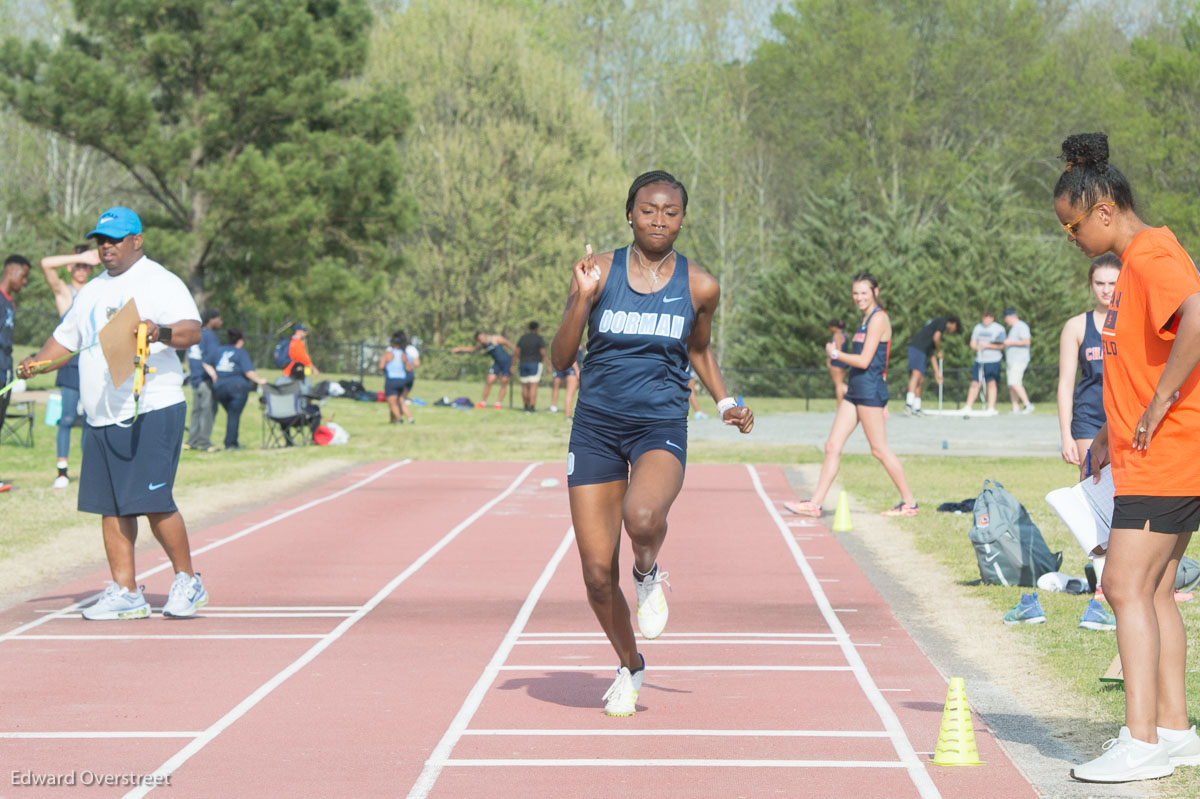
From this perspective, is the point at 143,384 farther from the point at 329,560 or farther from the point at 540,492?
the point at 540,492

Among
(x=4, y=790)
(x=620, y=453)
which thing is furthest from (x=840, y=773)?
(x=4, y=790)

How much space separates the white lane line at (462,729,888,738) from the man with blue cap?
302 cm

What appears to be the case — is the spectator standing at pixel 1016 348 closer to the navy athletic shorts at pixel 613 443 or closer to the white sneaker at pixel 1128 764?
the navy athletic shorts at pixel 613 443


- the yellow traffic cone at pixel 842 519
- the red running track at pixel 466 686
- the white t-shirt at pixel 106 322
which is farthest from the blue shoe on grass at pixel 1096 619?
the white t-shirt at pixel 106 322

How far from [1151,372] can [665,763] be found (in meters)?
2.19

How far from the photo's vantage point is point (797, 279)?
133 feet

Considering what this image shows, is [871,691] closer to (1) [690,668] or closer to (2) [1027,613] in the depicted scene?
(1) [690,668]

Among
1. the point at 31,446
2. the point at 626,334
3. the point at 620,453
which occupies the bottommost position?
the point at 31,446

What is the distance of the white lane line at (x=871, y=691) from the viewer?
5.07 metres

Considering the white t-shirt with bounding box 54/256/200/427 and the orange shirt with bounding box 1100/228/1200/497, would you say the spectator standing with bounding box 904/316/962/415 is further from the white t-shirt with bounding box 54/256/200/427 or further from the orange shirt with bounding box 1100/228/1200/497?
the orange shirt with bounding box 1100/228/1200/497

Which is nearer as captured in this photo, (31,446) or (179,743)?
(179,743)

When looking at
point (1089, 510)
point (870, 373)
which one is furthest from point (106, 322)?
point (870, 373)

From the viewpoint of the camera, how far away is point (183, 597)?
8227mm

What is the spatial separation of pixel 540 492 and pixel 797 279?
26.0m
